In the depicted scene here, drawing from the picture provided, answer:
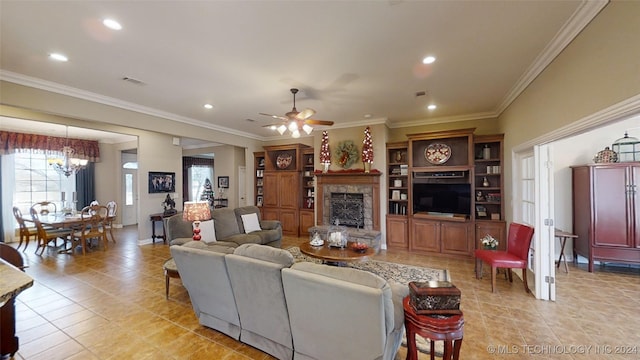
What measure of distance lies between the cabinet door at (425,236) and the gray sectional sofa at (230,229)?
296 centimetres

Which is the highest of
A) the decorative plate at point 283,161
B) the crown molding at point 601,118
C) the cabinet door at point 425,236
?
the decorative plate at point 283,161

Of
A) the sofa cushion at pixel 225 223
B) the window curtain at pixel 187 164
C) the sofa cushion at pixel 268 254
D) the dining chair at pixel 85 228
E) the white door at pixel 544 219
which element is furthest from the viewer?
the window curtain at pixel 187 164

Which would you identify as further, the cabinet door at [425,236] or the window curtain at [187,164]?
the window curtain at [187,164]

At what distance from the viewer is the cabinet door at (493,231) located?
483 cm

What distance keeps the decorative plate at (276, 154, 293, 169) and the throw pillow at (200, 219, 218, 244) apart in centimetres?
337

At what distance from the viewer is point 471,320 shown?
273 cm

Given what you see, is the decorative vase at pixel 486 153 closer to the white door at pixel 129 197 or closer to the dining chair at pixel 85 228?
the dining chair at pixel 85 228

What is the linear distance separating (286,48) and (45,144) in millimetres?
8462

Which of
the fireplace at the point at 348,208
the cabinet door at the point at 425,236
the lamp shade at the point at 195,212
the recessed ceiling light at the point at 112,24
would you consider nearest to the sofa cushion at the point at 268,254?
the lamp shade at the point at 195,212

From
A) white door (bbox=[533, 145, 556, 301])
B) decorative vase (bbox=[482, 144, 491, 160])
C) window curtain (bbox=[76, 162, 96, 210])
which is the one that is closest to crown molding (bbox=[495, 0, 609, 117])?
white door (bbox=[533, 145, 556, 301])

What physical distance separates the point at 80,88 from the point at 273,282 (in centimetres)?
448

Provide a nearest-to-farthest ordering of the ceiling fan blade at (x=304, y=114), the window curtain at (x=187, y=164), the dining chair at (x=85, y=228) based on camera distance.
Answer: the ceiling fan blade at (x=304, y=114), the dining chair at (x=85, y=228), the window curtain at (x=187, y=164)

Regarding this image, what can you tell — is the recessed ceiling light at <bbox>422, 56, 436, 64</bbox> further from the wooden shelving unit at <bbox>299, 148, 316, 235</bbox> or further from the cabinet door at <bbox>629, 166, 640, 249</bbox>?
the wooden shelving unit at <bbox>299, 148, 316, 235</bbox>

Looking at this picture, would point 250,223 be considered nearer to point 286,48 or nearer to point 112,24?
point 286,48
